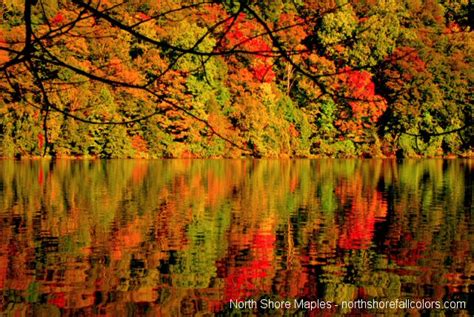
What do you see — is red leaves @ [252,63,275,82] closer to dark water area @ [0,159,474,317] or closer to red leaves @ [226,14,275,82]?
red leaves @ [226,14,275,82]

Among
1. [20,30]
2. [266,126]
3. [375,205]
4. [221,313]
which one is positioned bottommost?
[221,313]

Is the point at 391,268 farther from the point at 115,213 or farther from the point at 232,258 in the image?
the point at 115,213

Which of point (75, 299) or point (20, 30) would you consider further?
point (20, 30)

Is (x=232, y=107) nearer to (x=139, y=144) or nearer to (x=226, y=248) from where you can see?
(x=139, y=144)

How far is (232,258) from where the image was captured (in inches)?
587

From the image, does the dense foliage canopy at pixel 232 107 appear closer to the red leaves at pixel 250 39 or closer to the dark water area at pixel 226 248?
the red leaves at pixel 250 39

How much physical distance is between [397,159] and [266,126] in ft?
36.2

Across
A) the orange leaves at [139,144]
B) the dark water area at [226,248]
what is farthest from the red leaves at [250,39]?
the orange leaves at [139,144]

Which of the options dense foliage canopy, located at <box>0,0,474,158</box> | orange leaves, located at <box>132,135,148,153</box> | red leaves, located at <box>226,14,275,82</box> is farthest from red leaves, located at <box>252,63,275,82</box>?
orange leaves, located at <box>132,135,148,153</box>

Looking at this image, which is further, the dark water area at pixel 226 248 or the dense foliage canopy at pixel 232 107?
the dense foliage canopy at pixel 232 107

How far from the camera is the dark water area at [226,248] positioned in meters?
11.4

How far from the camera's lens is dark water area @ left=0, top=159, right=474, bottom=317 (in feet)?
37.3

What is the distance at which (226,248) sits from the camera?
52.6 ft

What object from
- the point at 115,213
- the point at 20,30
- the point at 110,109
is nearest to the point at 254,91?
the point at 110,109
